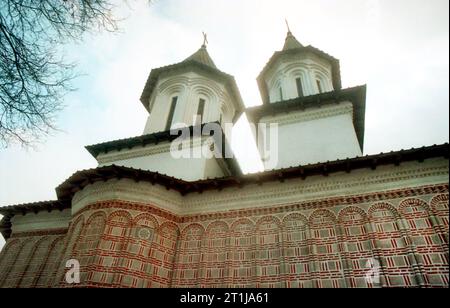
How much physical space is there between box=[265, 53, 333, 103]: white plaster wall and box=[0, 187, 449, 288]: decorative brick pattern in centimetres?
666

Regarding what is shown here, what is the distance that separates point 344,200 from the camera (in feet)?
24.1

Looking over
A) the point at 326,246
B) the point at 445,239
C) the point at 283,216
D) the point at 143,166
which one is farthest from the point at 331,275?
the point at 143,166

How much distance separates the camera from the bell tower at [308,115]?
31.9 ft

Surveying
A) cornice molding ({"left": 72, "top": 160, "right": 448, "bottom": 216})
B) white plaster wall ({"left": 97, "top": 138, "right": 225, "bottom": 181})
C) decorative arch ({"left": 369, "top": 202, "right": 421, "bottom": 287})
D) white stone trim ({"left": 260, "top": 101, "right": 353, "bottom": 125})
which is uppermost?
white stone trim ({"left": 260, "top": 101, "right": 353, "bottom": 125})

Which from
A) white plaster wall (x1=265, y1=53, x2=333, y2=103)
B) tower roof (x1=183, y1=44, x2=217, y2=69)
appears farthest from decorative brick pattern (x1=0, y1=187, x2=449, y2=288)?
tower roof (x1=183, y1=44, x2=217, y2=69)

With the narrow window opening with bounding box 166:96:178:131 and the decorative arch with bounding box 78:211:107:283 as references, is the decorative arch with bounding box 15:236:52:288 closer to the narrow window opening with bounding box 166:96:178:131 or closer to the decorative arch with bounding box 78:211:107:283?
the decorative arch with bounding box 78:211:107:283

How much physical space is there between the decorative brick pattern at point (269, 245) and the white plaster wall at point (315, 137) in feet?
7.75

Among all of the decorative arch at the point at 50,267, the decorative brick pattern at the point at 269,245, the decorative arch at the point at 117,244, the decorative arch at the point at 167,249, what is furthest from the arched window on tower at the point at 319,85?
the decorative arch at the point at 50,267

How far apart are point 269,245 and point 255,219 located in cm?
75

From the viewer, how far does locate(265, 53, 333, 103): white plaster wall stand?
12922 mm

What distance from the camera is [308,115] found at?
1079 centimetres

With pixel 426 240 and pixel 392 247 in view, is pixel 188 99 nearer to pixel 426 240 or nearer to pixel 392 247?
pixel 392 247

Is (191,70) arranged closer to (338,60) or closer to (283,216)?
(338,60)

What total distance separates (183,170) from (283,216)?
3.69m
